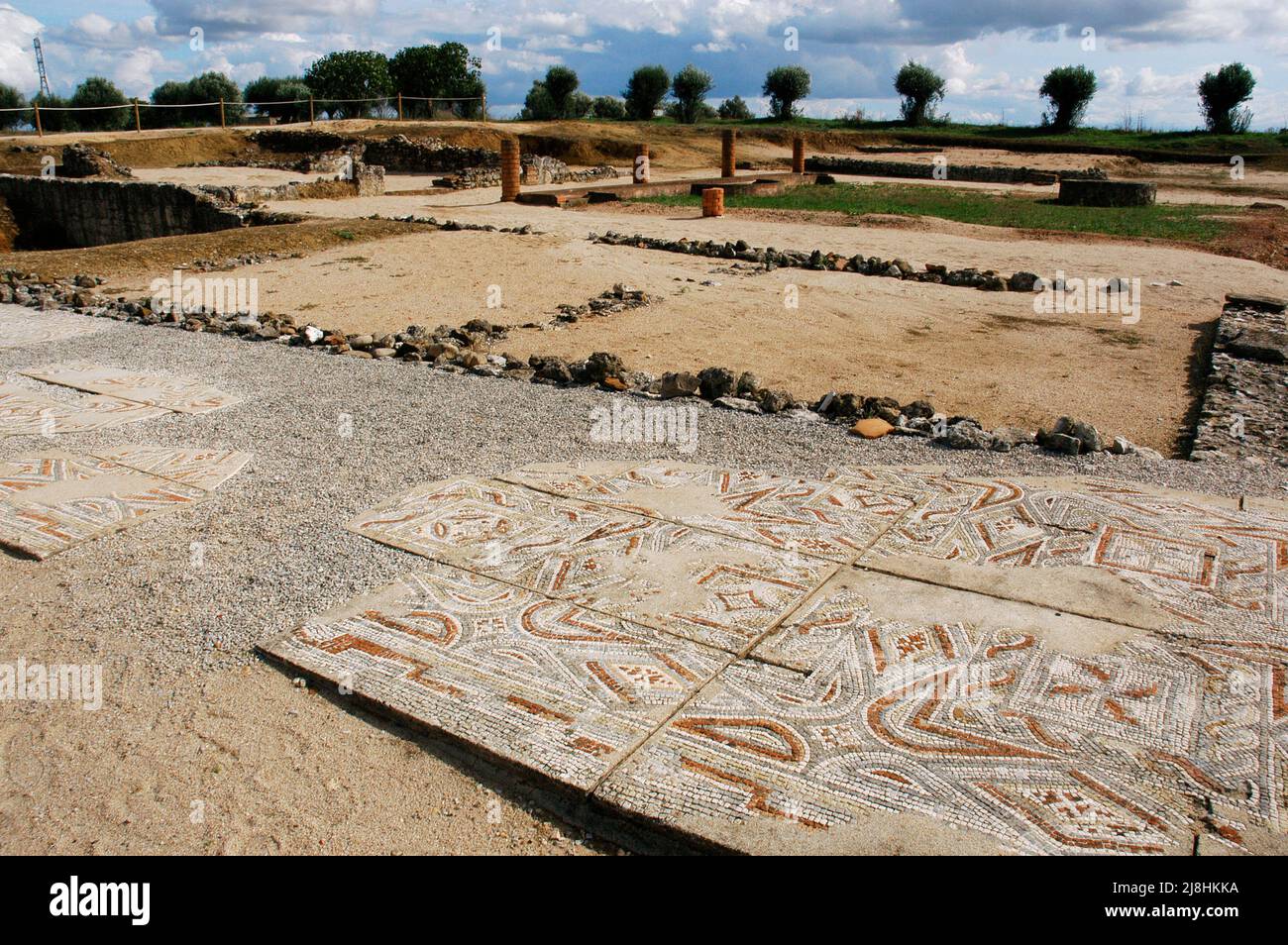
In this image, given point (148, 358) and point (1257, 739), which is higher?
point (148, 358)

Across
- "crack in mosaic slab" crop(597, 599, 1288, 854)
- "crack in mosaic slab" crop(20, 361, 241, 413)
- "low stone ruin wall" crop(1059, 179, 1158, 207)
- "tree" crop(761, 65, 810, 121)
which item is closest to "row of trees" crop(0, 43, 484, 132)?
"tree" crop(761, 65, 810, 121)

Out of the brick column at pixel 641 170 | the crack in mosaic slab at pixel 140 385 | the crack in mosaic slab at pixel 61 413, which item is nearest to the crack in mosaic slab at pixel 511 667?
the crack in mosaic slab at pixel 61 413

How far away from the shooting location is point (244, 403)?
6.55 meters

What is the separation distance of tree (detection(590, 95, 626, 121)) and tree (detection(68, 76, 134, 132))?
71.5 ft

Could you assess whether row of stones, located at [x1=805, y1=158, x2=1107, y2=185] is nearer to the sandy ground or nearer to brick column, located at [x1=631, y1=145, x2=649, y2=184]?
brick column, located at [x1=631, y1=145, x2=649, y2=184]

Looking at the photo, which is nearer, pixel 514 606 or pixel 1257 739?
pixel 1257 739

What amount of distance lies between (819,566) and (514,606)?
1.27 meters

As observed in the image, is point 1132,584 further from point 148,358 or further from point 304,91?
point 304,91

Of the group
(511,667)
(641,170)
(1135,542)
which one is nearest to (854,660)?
(511,667)

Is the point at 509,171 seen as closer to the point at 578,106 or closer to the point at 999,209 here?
the point at 999,209

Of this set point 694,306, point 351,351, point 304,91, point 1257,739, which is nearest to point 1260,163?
point 694,306

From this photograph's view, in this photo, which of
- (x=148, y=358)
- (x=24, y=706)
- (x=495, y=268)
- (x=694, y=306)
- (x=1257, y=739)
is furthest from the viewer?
(x=495, y=268)

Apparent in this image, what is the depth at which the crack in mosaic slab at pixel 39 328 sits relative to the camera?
27.8ft

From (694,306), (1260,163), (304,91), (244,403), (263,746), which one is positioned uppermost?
(304,91)
